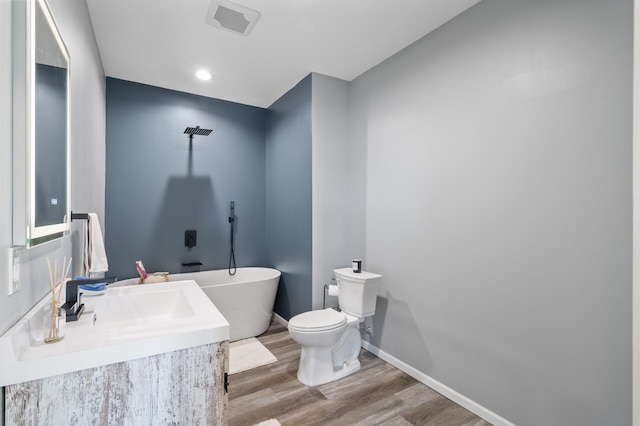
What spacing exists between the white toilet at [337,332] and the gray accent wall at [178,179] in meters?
→ 1.70

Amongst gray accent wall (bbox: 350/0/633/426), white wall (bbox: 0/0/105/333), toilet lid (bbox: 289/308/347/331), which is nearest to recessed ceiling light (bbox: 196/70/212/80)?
white wall (bbox: 0/0/105/333)

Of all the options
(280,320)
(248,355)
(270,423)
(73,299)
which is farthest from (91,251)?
(280,320)

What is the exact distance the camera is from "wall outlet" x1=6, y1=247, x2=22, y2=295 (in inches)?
35.6

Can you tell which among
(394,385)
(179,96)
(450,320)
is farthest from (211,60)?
(394,385)

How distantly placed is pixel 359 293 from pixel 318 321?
0.42 m

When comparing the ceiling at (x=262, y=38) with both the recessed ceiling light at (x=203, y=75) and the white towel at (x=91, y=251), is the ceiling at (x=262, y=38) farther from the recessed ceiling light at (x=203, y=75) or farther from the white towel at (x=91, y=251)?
the white towel at (x=91, y=251)

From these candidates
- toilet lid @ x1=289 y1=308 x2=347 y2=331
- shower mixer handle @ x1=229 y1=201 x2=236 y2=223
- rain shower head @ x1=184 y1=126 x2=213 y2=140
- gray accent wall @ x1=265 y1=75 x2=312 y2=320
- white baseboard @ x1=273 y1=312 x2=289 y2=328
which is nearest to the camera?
toilet lid @ x1=289 y1=308 x2=347 y2=331

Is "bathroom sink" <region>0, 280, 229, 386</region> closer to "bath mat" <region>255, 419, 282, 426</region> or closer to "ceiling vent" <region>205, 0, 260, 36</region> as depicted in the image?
"bath mat" <region>255, 419, 282, 426</region>

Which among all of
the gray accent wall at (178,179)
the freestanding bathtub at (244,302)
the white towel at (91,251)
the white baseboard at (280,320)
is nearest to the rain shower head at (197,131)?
the gray accent wall at (178,179)

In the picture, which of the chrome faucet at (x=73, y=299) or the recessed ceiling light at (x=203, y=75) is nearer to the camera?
the chrome faucet at (x=73, y=299)

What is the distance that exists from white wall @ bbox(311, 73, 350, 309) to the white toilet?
378mm

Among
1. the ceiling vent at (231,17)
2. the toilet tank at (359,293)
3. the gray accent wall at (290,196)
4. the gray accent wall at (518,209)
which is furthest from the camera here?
the gray accent wall at (290,196)

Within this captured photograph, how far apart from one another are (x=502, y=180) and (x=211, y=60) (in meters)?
2.54

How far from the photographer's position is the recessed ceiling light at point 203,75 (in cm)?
307
